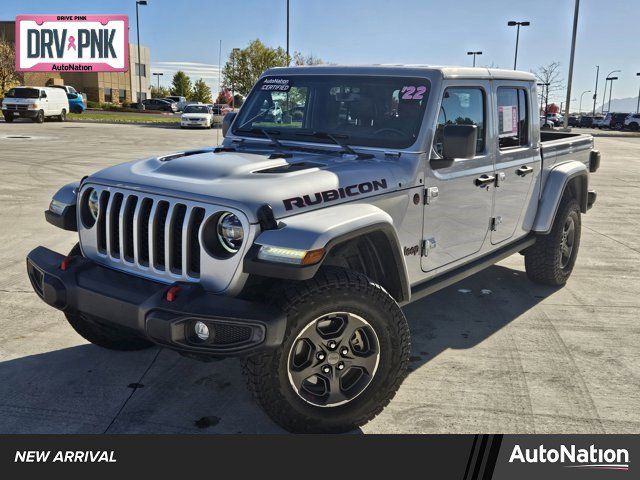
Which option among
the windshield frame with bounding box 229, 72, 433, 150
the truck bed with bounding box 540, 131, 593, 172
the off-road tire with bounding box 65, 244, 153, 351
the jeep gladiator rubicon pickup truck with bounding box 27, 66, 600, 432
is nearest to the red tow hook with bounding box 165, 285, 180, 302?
the jeep gladiator rubicon pickup truck with bounding box 27, 66, 600, 432

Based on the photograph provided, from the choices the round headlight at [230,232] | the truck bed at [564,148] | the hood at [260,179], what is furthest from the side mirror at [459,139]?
the truck bed at [564,148]

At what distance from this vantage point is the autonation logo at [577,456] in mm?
3016

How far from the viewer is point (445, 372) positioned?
4148 mm

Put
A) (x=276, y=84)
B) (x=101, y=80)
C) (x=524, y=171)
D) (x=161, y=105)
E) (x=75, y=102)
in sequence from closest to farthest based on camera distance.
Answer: (x=276, y=84)
(x=524, y=171)
(x=75, y=102)
(x=161, y=105)
(x=101, y=80)

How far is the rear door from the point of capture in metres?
4.80

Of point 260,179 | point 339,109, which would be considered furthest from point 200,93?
point 260,179

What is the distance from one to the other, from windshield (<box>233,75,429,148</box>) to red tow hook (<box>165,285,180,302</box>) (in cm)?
167

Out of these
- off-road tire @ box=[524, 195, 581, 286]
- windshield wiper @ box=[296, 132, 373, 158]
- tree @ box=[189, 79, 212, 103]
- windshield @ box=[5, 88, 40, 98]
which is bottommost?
off-road tire @ box=[524, 195, 581, 286]

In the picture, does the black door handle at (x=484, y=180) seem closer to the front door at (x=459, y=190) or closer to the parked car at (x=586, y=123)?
the front door at (x=459, y=190)

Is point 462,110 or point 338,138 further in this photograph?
point 462,110

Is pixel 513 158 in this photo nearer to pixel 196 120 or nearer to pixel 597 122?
pixel 196 120

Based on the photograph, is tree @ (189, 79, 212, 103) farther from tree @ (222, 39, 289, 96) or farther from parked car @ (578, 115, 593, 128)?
parked car @ (578, 115, 593, 128)

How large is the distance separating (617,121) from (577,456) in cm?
5868

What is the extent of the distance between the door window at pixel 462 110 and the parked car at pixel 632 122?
5419 centimetres
